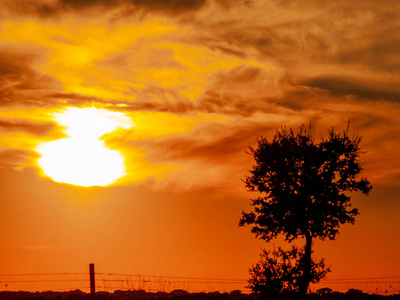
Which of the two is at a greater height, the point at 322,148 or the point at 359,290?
the point at 322,148

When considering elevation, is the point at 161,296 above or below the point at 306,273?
below

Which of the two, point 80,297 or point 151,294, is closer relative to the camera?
point 80,297

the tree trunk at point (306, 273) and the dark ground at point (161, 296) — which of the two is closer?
the dark ground at point (161, 296)

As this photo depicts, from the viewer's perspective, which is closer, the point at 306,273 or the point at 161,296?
the point at 161,296

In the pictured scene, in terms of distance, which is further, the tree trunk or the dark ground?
the tree trunk

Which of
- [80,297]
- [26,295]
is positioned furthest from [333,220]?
[26,295]

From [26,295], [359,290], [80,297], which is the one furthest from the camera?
[359,290]

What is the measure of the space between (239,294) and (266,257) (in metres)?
3.81

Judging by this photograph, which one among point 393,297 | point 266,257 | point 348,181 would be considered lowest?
point 393,297

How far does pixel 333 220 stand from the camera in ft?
152

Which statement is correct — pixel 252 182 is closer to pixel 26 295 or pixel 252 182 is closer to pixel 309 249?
pixel 309 249

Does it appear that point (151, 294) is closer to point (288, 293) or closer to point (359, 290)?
point (288, 293)

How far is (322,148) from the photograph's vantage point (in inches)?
1861

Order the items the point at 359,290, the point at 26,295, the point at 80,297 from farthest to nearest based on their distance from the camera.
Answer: the point at 359,290
the point at 26,295
the point at 80,297
